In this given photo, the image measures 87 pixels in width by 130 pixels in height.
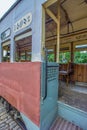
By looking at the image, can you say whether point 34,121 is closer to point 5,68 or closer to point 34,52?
point 34,52

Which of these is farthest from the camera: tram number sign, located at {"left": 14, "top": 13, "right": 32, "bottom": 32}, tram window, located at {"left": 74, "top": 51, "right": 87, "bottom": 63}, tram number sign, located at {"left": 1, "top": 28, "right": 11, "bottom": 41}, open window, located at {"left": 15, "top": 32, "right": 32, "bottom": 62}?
tram window, located at {"left": 74, "top": 51, "right": 87, "bottom": 63}

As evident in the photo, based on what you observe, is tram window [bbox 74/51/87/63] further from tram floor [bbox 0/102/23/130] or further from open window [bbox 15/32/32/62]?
tram floor [bbox 0/102/23/130]

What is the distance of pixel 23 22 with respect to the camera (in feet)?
8.68

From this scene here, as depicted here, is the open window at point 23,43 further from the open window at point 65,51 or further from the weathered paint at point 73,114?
the weathered paint at point 73,114

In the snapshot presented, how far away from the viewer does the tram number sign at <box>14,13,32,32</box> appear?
8.13 feet

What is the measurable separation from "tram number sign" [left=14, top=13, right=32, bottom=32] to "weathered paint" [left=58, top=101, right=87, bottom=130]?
1.64 meters

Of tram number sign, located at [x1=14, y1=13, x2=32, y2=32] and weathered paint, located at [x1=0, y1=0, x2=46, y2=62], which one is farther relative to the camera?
tram number sign, located at [x1=14, y1=13, x2=32, y2=32]

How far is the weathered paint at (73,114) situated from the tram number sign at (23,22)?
164 cm

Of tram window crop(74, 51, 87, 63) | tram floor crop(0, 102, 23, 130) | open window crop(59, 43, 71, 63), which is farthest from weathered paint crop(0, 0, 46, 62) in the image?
tram window crop(74, 51, 87, 63)

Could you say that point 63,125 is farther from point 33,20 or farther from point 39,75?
point 33,20

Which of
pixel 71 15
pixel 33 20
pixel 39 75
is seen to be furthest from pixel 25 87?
pixel 71 15

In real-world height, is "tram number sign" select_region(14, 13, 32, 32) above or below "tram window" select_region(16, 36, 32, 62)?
above

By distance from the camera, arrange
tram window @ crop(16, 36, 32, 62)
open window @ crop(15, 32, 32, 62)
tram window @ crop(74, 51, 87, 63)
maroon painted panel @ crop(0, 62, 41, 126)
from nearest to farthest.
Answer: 1. maroon painted panel @ crop(0, 62, 41, 126)
2. open window @ crop(15, 32, 32, 62)
3. tram window @ crop(16, 36, 32, 62)
4. tram window @ crop(74, 51, 87, 63)

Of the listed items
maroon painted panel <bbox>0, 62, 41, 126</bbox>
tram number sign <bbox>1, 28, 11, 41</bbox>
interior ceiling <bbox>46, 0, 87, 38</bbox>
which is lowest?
maroon painted panel <bbox>0, 62, 41, 126</bbox>
